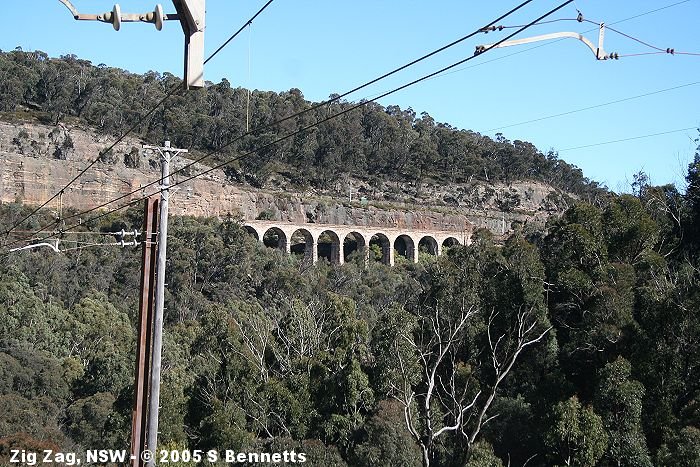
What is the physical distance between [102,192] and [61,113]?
1477 cm

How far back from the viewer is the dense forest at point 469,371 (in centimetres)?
1998

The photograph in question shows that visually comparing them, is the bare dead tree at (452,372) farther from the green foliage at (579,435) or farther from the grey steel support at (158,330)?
the grey steel support at (158,330)

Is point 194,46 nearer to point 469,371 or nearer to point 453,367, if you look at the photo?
point 453,367

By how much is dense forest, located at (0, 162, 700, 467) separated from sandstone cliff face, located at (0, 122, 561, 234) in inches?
1042

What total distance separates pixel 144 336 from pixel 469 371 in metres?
13.8

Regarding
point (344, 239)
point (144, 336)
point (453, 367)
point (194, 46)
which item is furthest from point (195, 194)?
point (194, 46)

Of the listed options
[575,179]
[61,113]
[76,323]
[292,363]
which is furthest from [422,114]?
[292,363]

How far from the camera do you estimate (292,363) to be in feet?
84.6

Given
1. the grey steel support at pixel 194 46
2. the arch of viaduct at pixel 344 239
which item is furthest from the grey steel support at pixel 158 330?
the arch of viaduct at pixel 344 239

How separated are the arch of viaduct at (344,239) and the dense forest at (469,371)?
31873 millimetres

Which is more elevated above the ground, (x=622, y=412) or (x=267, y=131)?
(x=267, y=131)

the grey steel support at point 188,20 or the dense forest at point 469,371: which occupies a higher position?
the grey steel support at point 188,20

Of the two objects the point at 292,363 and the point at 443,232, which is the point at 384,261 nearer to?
the point at 443,232

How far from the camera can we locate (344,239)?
69.8m
